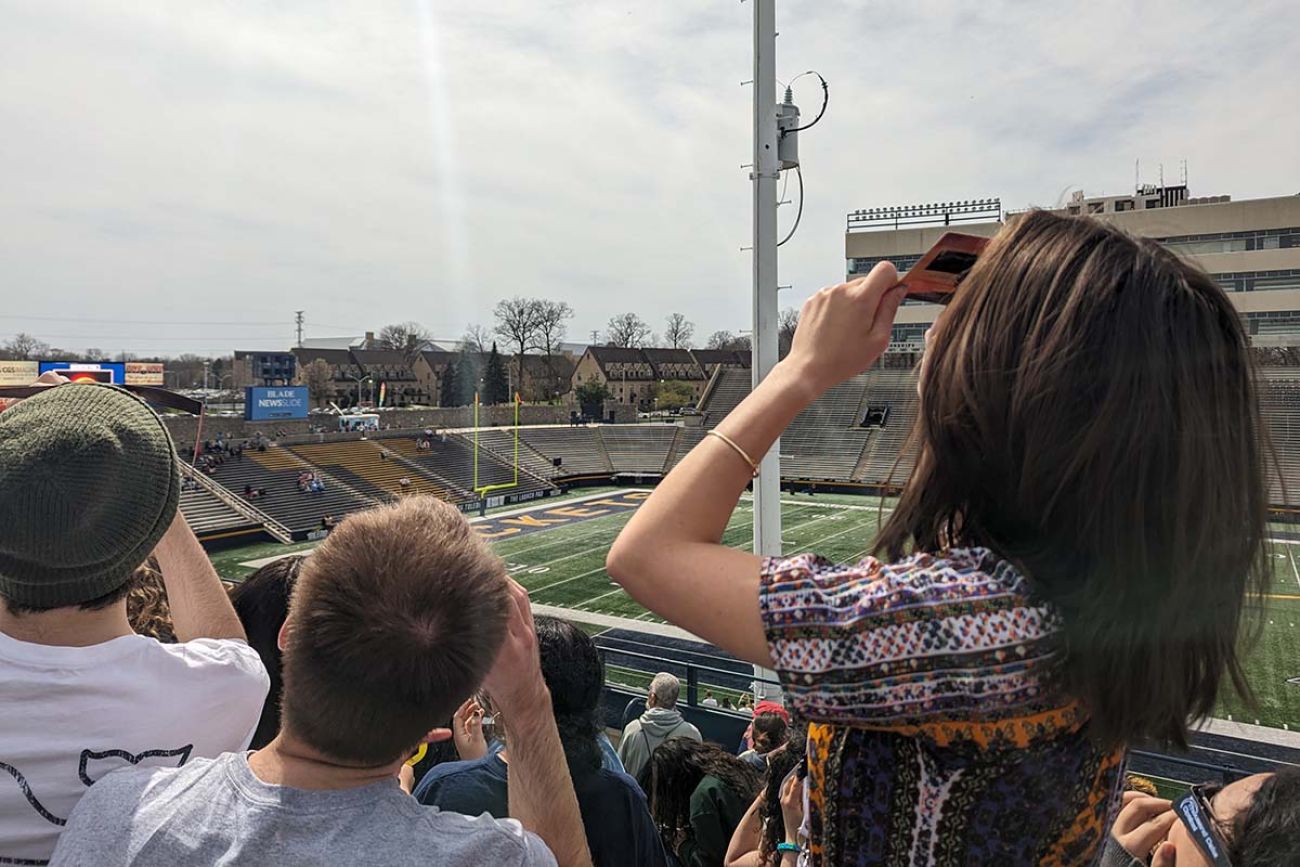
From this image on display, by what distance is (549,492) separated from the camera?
36.5m

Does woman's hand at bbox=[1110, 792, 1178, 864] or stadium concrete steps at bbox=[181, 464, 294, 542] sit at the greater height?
woman's hand at bbox=[1110, 792, 1178, 864]

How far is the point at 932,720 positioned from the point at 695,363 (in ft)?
265

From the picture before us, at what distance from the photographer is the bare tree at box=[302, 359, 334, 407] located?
209ft

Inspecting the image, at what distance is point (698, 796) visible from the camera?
2994mm

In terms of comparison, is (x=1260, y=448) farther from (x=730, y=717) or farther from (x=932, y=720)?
(x=730, y=717)

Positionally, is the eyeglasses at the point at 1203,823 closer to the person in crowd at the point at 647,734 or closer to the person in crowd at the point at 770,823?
the person in crowd at the point at 770,823

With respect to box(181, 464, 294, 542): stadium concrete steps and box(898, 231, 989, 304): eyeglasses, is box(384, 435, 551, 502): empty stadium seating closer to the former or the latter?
box(181, 464, 294, 542): stadium concrete steps

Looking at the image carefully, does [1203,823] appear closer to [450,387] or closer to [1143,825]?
[1143,825]

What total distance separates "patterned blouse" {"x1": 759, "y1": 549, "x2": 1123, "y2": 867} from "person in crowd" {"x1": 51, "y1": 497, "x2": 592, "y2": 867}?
17.6 inches

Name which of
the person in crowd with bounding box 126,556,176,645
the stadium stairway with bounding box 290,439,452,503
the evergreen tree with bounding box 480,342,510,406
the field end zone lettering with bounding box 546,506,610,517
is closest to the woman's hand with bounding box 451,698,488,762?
the person in crowd with bounding box 126,556,176,645

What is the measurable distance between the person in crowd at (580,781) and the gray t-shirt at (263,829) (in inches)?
20.2

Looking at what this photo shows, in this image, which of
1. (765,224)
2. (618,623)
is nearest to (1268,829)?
(765,224)

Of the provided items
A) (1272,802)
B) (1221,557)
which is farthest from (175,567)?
(1272,802)

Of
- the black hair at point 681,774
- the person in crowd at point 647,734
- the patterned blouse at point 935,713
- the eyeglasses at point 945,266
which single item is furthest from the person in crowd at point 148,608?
the person in crowd at point 647,734
